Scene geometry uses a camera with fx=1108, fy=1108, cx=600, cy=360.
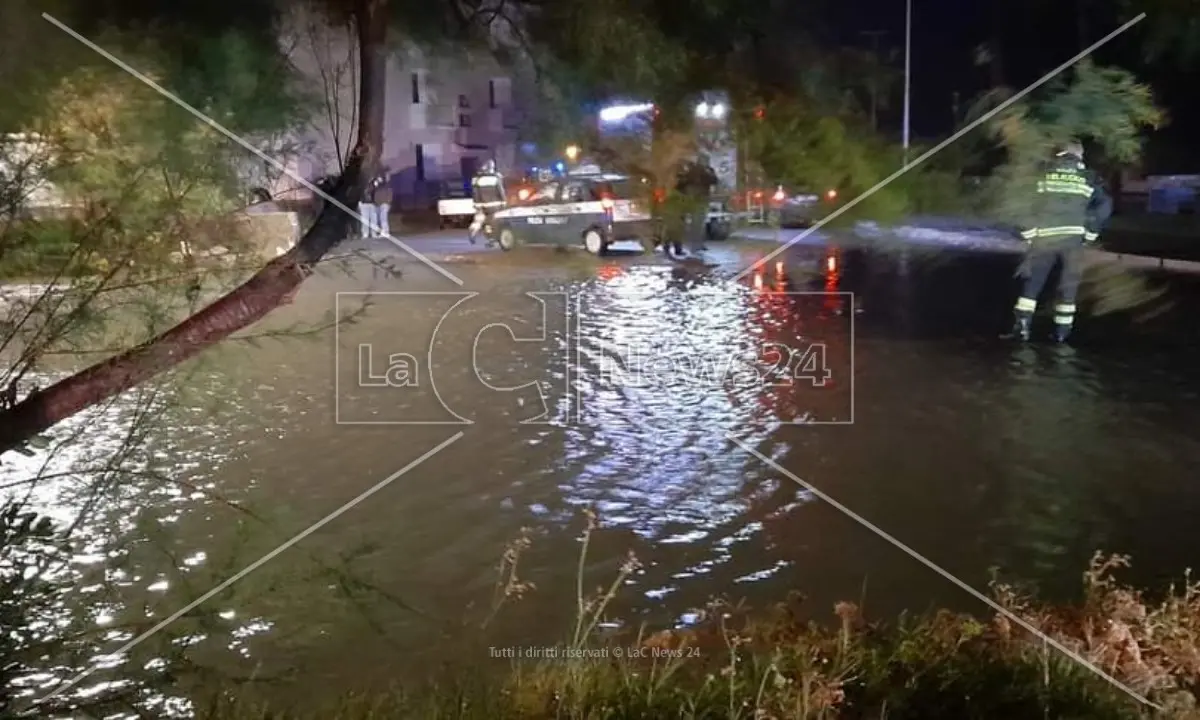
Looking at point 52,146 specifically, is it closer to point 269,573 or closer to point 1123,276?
point 269,573

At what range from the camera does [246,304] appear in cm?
337

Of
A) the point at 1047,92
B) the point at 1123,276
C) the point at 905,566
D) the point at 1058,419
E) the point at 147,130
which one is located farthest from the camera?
the point at 1123,276

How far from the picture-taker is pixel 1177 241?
13672mm

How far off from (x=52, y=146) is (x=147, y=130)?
356mm

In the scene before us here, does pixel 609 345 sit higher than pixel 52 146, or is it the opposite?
pixel 52 146

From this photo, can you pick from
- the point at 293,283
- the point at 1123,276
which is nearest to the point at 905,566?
the point at 293,283

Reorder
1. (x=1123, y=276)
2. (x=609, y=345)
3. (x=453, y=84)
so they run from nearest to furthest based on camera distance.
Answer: (x=453, y=84)
(x=609, y=345)
(x=1123, y=276)

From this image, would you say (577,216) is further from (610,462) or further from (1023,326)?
(1023,326)

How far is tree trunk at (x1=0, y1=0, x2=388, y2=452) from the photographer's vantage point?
123 inches
